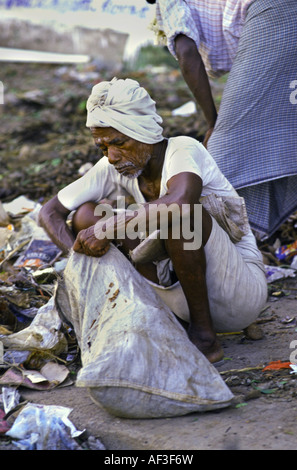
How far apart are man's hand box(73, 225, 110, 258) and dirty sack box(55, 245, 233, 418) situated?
0.06m

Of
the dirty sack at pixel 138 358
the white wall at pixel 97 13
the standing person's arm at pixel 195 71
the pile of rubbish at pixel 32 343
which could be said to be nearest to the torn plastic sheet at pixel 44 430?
the pile of rubbish at pixel 32 343

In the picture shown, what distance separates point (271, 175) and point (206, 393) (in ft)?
5.52

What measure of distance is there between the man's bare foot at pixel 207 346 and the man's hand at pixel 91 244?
53cm

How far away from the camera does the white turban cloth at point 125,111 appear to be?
259 centimetres

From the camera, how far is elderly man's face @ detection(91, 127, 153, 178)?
2.63 metres

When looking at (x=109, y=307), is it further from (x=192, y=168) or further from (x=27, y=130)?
(x=27, y=130)

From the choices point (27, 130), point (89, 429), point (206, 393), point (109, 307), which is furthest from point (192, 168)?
point (27, 130)

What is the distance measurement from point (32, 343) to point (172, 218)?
2.86 ft

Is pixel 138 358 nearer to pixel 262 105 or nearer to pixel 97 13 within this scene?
pixel 262 105

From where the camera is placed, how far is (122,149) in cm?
266

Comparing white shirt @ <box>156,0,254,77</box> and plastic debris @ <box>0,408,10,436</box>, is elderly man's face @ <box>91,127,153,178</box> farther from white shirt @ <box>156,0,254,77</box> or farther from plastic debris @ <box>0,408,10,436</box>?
white shirt @ <box>156,0,254,77</box>

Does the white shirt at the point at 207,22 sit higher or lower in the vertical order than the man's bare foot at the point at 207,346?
higher

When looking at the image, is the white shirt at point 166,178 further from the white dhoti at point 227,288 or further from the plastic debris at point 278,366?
the plastic debris at point 278,366

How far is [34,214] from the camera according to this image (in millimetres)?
4309
